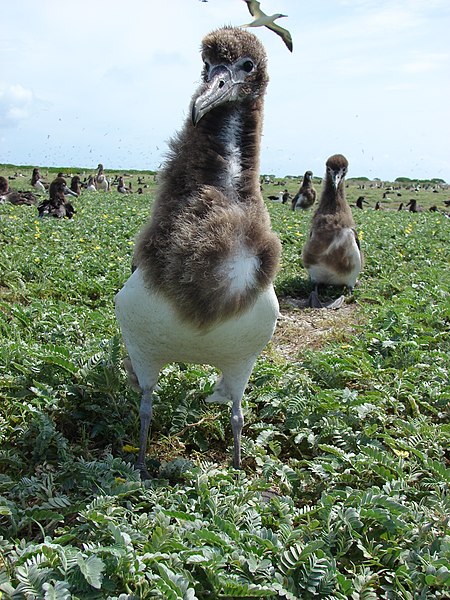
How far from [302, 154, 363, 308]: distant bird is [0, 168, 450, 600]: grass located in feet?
6.77

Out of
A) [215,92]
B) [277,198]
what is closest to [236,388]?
[215,92]

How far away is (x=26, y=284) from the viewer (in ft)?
22.0

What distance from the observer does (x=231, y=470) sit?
3.25m

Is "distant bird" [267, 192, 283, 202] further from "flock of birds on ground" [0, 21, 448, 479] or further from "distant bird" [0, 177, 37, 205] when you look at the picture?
"flock of birds on ground" [0, 21, 448, 479]

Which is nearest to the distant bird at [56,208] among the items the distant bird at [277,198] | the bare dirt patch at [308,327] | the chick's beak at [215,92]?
the bare dirt patch at [308,327]

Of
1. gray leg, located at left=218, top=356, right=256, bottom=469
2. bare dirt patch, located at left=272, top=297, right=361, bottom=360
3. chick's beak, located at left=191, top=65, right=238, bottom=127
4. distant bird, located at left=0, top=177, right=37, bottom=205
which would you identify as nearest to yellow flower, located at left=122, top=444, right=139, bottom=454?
gray leg, located at left=218, top=356, right=256, bottom=469

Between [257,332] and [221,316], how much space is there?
0.30 meters

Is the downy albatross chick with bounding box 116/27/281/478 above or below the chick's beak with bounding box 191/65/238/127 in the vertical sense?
below

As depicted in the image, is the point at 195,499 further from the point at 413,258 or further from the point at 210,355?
the point at 413,258

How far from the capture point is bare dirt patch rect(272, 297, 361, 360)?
588 centimetres

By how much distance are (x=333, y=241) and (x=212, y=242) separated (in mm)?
5631

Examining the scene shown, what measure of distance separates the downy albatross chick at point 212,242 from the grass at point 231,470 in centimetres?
54

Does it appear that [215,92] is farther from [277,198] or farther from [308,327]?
[277,198]

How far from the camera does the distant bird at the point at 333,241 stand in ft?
26.9
